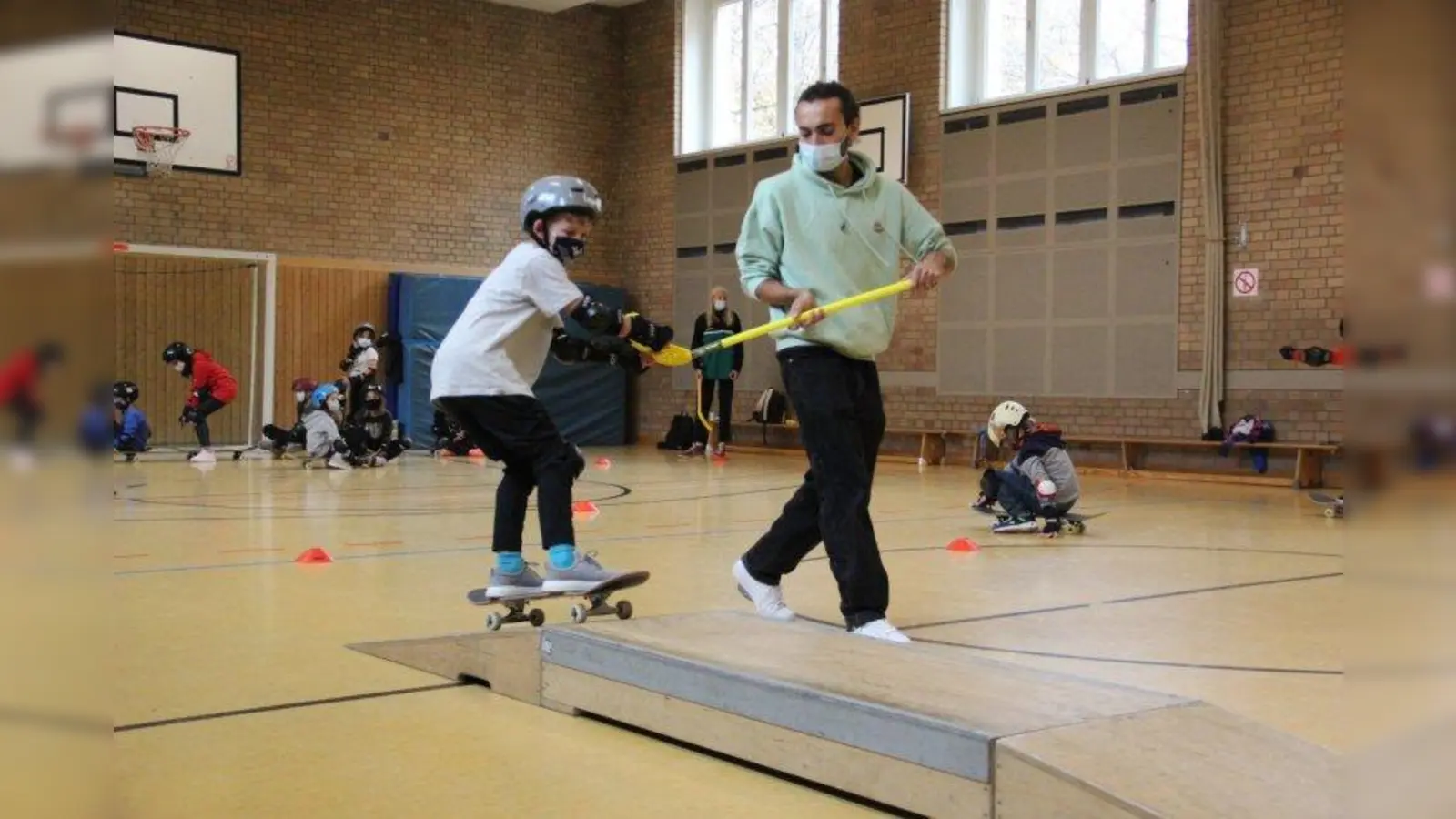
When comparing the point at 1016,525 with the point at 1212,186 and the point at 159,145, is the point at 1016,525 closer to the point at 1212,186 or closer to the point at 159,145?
the point at 1212,186

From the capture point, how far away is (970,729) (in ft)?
8.25

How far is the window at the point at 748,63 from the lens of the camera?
18219 millimetres

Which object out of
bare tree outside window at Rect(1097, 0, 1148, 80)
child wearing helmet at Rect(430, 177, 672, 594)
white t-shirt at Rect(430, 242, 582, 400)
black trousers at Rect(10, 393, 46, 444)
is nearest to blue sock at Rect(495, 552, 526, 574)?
child wearing helmet at Rect(430, 177, 672, 594)

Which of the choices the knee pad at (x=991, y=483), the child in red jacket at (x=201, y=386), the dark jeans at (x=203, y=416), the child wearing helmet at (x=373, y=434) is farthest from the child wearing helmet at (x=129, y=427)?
the knee pad at (x=991, y=483)

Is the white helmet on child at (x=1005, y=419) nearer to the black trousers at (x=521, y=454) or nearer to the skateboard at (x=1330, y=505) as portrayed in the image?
the skateboard at (x=1330, y=505)

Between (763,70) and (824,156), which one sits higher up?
(763,70)

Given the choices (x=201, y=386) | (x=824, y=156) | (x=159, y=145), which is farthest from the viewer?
(x=159, y=145)

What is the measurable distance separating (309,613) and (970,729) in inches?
127

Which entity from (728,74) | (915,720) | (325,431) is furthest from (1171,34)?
(915,720)

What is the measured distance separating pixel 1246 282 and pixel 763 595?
35.2ft

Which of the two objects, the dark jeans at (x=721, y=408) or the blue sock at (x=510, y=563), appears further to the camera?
the dark jeans at (x=721, y=408)

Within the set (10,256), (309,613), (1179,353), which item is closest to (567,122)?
(1179,353)

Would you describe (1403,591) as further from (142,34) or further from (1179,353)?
(142,34)

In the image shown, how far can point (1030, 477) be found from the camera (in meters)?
8.53
